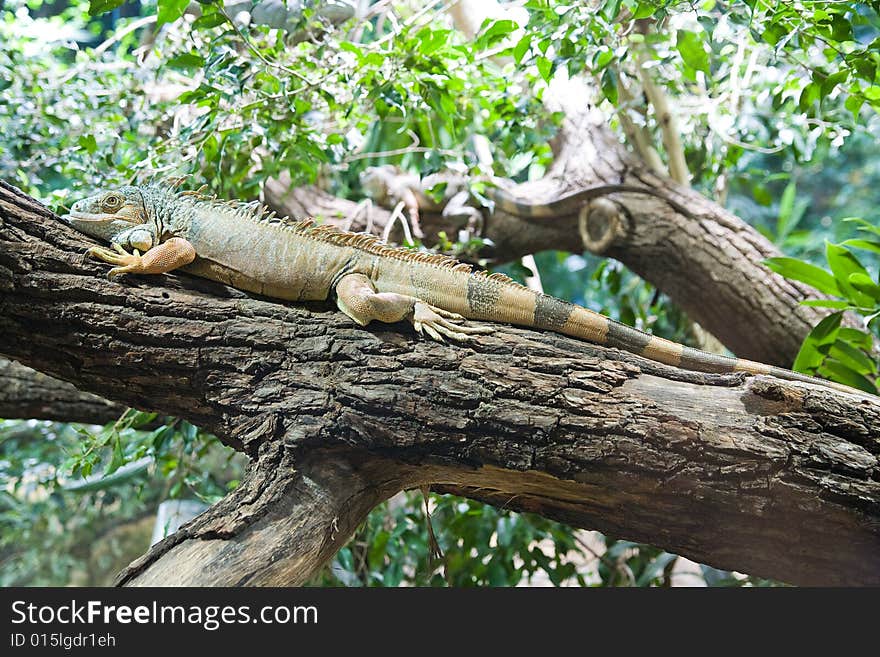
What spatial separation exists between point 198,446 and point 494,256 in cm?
276

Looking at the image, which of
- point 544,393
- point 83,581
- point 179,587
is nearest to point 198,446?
point 179,587

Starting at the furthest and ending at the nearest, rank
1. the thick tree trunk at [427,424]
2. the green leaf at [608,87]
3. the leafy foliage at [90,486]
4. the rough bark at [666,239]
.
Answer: the rough bark at [666,239] → the leafy foliage at [90,486] → the green leaf at [608,87] → the thick tree trunk at [427,424]

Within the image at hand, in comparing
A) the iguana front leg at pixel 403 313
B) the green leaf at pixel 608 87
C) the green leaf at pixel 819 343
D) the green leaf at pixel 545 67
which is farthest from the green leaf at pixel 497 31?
the green leaf at pixel 819 343

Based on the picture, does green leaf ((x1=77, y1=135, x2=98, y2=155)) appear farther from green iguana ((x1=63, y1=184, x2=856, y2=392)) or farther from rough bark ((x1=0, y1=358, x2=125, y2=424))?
rough bark ((x1=0, y1=358, x2=125, y2=424))

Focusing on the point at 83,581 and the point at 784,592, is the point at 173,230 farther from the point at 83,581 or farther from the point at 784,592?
the point at 83,581

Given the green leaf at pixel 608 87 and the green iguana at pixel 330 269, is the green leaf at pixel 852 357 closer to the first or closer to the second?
the green iguana at pixel 330 269

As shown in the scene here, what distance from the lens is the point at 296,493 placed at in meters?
2.84

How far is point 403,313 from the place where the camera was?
325 centimetres

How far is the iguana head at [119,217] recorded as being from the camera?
3.44m

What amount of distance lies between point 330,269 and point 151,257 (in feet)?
2.67

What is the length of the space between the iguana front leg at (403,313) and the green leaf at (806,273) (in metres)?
2.35

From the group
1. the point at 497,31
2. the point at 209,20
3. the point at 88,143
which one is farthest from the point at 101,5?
the point at 497,31

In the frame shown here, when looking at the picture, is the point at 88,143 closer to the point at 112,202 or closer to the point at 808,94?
the point at 112,202

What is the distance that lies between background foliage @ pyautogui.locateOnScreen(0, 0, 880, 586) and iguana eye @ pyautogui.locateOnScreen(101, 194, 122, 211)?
2.14 ft
